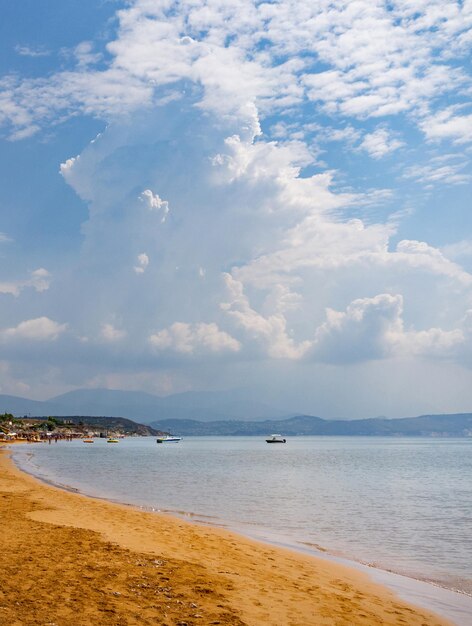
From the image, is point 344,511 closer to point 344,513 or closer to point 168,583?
point 344,513

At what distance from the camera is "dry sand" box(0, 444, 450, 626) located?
1123cm

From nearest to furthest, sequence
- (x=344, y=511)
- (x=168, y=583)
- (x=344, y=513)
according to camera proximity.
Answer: (x=168, y=583)
(x=344, y=513)
(x=344, y=511)

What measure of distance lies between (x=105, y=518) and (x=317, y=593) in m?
13.8

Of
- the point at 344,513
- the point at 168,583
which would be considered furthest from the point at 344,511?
the point at 168,583

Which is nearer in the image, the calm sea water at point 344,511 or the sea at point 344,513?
the sea at point 344,513

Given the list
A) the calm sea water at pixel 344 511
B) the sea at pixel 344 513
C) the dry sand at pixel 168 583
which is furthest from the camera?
the calm sea water at pixel 344 511

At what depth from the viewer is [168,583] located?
1373cm

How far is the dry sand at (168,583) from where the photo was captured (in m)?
11.2

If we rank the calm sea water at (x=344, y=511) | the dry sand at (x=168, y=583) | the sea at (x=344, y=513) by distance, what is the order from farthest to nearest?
the calm sea water at (x=344, y=511) < the sea at (x=344, y=513) < the dry sand at (x=168, y=583)

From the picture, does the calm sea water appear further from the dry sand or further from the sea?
the dry sand

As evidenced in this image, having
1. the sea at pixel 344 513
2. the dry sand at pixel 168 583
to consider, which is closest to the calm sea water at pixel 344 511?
the sea at pixel 344 513

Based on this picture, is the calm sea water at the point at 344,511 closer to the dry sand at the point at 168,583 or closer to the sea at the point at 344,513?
the sea at the point at 344,513

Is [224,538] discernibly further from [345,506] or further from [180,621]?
[345,506]

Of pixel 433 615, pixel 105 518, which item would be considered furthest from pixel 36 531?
pixel 433 615
